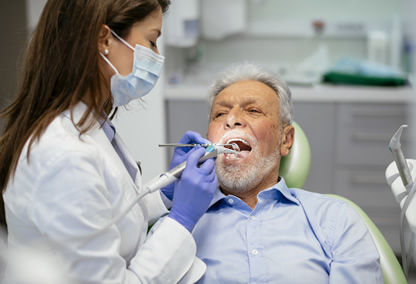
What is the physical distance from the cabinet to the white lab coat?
5.97ft

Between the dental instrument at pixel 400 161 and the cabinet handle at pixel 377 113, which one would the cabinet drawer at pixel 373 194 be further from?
the dental instrument at pixel 400 161

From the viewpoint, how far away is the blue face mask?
1.13m

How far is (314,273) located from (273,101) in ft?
2.10

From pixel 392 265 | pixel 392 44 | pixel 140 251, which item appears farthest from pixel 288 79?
pixel 140 251

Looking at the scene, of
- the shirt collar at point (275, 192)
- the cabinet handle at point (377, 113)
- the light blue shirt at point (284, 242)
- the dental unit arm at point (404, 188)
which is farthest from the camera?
the cabinet handle at point (377, 113)

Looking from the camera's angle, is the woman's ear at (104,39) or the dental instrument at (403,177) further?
the dental instrument at (403,177)

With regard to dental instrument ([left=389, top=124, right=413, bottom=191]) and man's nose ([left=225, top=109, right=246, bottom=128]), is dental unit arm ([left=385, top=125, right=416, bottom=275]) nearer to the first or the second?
dental instrument ([left=389, top=124, right=413, bottom=191])

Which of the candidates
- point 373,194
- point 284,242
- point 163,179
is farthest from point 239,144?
point 373,194

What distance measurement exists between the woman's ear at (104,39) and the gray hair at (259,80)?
0.70 meters

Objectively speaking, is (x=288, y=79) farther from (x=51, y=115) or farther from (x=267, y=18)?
(x=51, y=115)

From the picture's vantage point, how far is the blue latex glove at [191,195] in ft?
3.84

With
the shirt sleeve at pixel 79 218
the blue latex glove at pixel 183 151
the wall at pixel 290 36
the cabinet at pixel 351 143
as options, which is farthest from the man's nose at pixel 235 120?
the wall at pixel 290 36

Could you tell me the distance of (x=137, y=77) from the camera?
1.16 metres

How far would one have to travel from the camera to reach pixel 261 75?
1.69m
